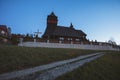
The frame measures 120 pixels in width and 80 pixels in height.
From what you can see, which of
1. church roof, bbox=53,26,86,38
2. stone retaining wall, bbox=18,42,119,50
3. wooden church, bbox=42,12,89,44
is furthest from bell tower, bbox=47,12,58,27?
stone retaining wall, bbox=18,42,119,50

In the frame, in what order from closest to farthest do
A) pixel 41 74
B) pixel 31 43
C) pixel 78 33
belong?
1. pixel 41 74
2. pixel 31 43
3. pixel 78 33

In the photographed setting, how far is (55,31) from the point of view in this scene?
48.9 metres

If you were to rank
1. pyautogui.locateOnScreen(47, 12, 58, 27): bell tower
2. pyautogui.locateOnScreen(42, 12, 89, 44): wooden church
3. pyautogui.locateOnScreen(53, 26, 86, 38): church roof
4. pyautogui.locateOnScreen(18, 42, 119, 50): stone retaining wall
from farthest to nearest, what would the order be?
1. pyautogui.locateOnScreen(47, 12, 58, 27): bell tower
2. pyautogui.locateOnScreen(53, 26, 86, 38): church roof
3. pyautogui.locateOnScreen(42, 12, 89, 44): wooden church
4. pyautogui.locateOnScreen(18, 42, 119, 50): stone retaining wall

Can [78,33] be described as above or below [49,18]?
below

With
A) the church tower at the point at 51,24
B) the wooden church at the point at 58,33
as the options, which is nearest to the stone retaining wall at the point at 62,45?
the wooden church at the point at 58,33

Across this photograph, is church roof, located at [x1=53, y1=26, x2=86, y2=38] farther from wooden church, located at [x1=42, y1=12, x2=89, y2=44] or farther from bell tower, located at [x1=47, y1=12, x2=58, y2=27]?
bell tower, located at [x1=47, y1=12, x2=58, y2=27]

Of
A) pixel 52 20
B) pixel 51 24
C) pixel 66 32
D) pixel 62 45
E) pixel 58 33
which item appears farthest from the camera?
pixel 52 20

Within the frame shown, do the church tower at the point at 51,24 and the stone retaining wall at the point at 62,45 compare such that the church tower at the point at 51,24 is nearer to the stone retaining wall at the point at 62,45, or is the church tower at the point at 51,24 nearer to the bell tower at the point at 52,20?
the bell tower at the point at 52,20

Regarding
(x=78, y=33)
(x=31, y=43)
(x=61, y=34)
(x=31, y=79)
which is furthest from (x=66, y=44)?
(x=31, y=79)

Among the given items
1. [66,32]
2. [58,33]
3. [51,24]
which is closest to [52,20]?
[51,24]

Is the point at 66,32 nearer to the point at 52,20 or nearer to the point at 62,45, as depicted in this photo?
the point at 52,20

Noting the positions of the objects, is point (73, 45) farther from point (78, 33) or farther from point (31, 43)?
point (78, 33)

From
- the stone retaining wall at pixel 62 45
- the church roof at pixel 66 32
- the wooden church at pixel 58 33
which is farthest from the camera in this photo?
the church roof at pixel 66 32

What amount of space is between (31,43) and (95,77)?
24.2m
